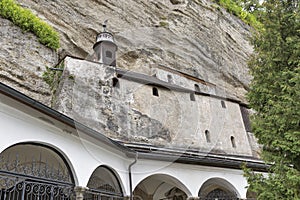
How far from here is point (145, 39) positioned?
80.0 ft

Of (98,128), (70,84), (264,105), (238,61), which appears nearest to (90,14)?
(70,84)

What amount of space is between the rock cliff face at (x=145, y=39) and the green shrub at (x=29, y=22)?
42cm

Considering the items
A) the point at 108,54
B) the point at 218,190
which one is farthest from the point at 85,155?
the point at 108,54

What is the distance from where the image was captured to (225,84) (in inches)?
1021

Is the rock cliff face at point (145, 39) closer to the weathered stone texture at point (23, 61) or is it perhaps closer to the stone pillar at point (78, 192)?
the weathered stone texture at point (23, 61)

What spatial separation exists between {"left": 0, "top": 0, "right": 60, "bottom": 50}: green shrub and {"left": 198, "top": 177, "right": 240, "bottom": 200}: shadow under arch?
1193 centimetres

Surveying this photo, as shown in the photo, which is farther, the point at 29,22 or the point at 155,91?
the point at 155,91

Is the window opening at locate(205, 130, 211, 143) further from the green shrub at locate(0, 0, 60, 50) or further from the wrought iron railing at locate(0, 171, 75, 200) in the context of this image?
the wrought iron railing at locate(0, 171, 75, 200)

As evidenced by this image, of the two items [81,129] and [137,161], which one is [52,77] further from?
[81,129]

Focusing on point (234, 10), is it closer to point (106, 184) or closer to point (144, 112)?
point (144, 112)

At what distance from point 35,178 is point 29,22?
13761mm

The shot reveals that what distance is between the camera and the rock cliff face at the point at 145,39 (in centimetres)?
1680

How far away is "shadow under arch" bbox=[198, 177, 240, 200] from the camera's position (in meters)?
11.0

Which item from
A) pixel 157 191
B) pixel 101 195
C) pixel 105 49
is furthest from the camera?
pixel 105 49
